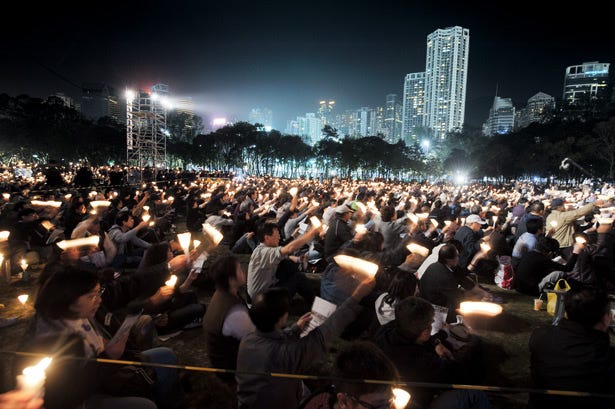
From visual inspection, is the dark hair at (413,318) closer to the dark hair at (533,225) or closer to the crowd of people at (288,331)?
the crowd of people at (288,331)

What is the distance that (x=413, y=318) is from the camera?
3084 mm

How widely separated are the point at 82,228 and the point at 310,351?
5293mm

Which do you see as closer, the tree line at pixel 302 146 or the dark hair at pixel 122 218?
the dark hair at pixel 122 218

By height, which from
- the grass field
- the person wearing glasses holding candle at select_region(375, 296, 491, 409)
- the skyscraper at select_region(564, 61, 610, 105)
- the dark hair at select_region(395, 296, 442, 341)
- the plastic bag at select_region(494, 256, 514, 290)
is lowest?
the grass field

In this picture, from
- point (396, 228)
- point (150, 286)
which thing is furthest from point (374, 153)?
point (150, 286)

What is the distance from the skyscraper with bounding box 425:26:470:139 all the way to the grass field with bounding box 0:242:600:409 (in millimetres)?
191230

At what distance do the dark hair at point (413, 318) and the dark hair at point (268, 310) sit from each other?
3.43 feet

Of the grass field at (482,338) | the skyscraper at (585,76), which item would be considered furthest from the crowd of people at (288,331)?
the skyscraper at (585,76)

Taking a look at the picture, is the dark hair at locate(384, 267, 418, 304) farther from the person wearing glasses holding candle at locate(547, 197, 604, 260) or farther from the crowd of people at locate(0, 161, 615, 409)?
the person wearing glasses holding candle at locate(547, 197, 604, 260)

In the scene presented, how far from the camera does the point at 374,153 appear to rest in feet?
232

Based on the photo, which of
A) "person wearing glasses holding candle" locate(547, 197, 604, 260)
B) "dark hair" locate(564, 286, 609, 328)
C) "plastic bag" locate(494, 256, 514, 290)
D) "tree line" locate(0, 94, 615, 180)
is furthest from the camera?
"tree line" locate(0, 94, 615, 180)

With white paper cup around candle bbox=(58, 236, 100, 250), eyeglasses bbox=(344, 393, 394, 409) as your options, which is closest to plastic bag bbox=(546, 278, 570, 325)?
eyeglasses bbox=(344, 393, 394, 409)

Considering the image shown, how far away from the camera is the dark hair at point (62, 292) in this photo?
2.71 meters

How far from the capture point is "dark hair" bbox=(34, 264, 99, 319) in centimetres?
271
